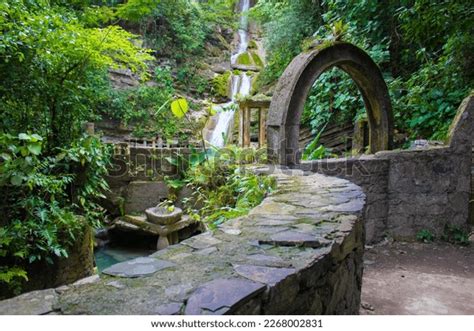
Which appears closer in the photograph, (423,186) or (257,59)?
(423,186)

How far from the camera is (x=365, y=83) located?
215 inches

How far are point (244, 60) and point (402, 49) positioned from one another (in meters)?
7.89

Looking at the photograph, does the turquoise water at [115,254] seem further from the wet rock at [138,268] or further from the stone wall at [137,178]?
the wet rock at [138,268]

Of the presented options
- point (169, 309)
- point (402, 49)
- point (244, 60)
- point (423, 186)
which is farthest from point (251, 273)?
point (244, 60)

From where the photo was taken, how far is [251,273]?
4.64 ft

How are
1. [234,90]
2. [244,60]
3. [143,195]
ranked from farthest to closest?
[244,60], [234,90], [143,195]

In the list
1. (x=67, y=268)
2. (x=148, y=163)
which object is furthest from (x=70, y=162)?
(x=148, y=163)

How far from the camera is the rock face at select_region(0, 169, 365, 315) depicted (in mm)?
1200

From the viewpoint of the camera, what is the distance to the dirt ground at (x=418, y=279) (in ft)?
10.6

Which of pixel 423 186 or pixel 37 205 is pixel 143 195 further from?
pixel 423 186

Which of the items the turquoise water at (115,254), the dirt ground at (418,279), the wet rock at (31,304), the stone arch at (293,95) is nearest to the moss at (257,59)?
the stone arch at (293,95)

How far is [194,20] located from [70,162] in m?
11.5

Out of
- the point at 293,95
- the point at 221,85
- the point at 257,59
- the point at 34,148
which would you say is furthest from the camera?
the point at 257,59

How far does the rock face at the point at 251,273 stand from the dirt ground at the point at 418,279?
120 centimetres
